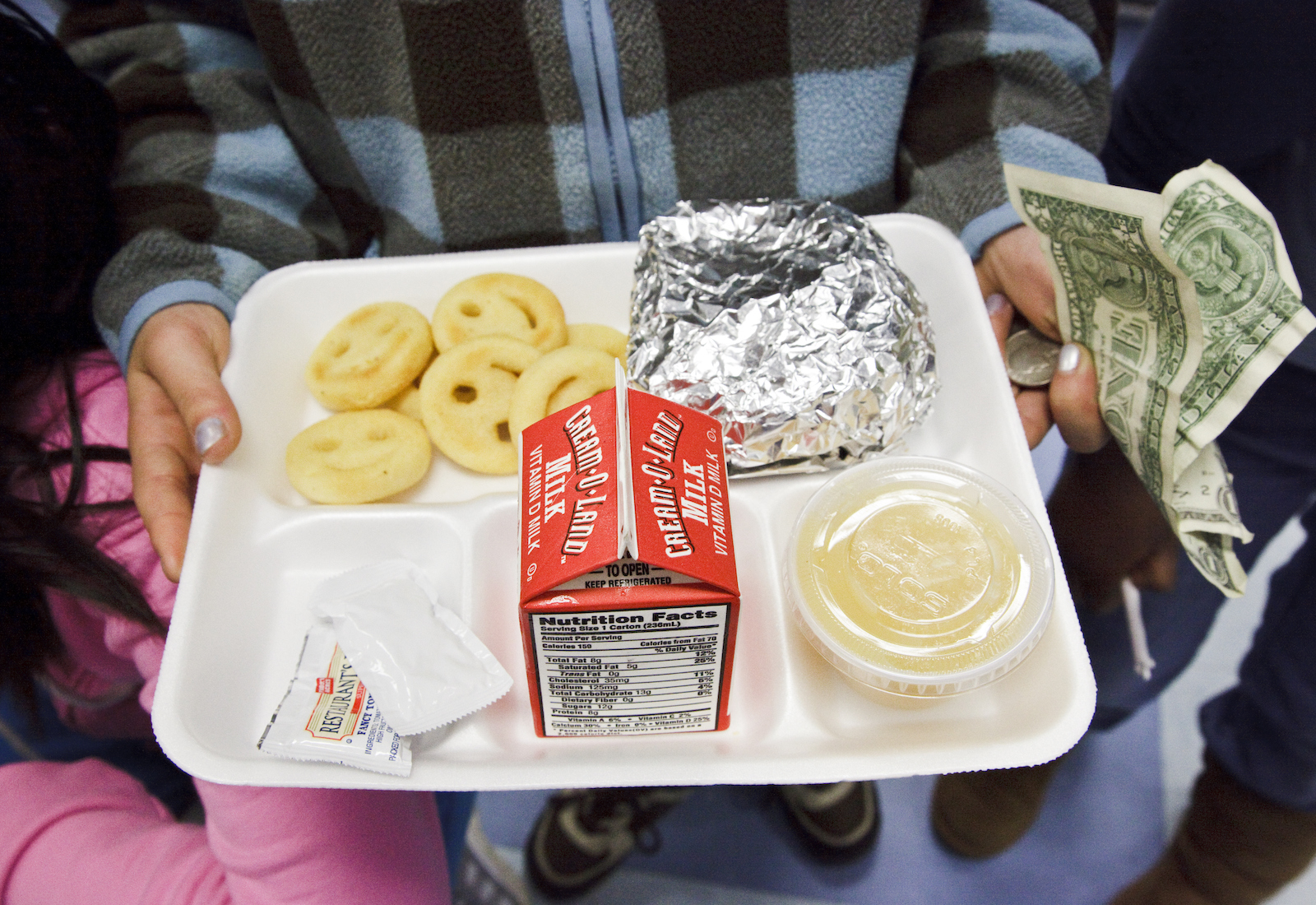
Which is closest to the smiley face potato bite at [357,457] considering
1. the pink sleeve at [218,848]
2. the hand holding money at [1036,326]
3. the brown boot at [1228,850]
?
the pink sleeve at [218,848]

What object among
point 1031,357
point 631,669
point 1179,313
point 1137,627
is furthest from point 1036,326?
point 631,669

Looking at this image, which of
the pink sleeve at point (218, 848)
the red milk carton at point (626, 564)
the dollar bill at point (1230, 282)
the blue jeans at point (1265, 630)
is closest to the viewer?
the red milk carton at point (626, 564)

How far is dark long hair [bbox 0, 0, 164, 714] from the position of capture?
0.85 m

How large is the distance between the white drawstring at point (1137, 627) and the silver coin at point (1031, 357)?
509mm

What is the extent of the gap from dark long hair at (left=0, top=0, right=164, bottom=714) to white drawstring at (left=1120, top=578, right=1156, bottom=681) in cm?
132

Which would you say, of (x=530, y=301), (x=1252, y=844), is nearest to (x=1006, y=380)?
(x=530, y=301)

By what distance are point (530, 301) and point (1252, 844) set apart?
4.66 ft

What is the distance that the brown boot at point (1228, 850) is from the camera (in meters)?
1.25

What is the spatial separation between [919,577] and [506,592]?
1.40 feet

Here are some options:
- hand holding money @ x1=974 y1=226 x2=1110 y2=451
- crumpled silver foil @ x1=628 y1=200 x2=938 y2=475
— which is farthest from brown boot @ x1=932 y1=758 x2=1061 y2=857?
crumpled silver foil @ x1=628 y1=200 x2=938 y2=475

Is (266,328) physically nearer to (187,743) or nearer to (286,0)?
(286,0)

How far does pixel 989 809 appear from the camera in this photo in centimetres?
140

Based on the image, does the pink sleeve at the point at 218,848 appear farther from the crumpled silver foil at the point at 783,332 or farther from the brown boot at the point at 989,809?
the brown boot at the point at 989,809

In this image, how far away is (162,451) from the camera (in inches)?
33.8
